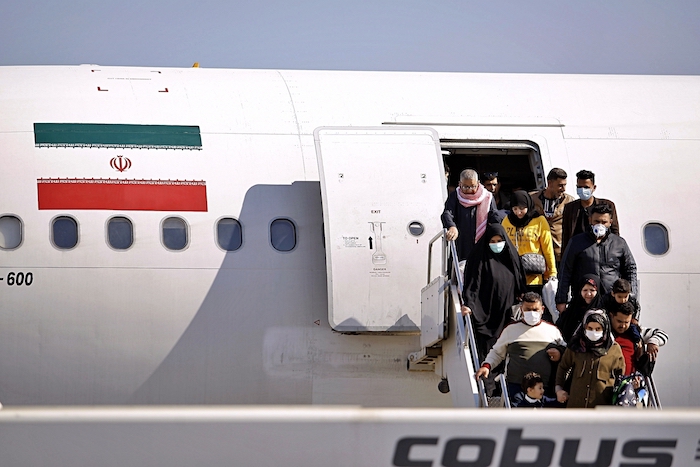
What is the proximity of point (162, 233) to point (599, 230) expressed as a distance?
472 centimetres

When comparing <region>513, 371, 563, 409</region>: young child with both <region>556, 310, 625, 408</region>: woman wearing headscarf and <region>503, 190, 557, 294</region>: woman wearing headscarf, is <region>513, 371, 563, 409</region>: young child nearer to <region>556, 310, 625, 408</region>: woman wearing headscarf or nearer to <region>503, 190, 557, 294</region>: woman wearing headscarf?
<region>556, 310, 625, 408</region>: woman wearing headscarf

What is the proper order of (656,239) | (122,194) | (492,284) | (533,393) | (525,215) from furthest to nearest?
(656,239)
(122,194)
(525,215)
(492,284)
(533,393)

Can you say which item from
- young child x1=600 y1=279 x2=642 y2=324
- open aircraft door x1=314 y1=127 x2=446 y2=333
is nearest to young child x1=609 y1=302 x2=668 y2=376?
young child x1=600 y1=279 x2=642 y2=324

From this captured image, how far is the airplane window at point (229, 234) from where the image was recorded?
39.1ft

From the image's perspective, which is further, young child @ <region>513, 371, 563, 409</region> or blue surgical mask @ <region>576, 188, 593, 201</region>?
blue surgical mask @ <region>576, 188, 593, 201</region>

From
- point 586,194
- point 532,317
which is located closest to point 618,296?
point 532,317

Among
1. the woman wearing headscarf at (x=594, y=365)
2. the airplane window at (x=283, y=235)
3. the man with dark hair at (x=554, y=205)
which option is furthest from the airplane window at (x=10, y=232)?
the woman wearing headscarf at (x=594, y=365)

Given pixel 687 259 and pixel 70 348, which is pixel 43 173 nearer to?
pixel 70 348

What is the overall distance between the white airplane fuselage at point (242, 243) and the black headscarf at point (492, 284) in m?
1.46

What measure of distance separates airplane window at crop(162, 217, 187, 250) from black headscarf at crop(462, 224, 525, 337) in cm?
329

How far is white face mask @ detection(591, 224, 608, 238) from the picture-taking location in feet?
34.9

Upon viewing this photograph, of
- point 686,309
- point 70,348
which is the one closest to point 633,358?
point 686,309

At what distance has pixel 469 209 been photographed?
11.3 metres

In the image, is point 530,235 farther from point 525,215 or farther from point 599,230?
point 599,230
